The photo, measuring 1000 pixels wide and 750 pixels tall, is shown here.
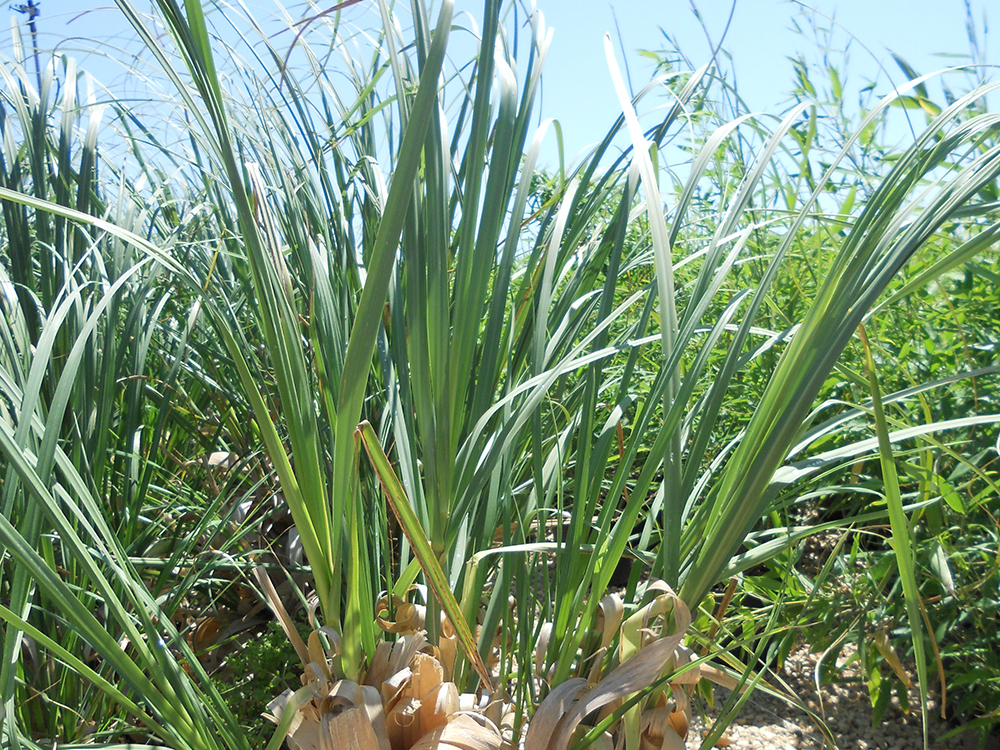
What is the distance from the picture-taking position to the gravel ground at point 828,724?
3.33 ft

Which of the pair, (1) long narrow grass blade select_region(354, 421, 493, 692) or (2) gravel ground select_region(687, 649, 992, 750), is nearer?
(1) long narrow grass blade select_region(354, 421, 493, 692)

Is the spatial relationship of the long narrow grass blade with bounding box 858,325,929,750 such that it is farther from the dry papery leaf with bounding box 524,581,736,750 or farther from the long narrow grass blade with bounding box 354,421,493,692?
the long narrow grass blade with bounding box 354,421,493,692

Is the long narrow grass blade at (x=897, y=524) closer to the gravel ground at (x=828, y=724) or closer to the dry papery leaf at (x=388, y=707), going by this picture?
the dry papery leaf at (x=388, y=707)

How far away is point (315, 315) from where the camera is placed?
66 centimetres

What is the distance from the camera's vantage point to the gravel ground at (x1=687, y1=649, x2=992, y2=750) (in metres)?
1.01

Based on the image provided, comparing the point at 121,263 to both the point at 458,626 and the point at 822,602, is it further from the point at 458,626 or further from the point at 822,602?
the point at 822,602

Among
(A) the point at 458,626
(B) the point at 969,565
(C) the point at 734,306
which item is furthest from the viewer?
(B) the point at 969,565

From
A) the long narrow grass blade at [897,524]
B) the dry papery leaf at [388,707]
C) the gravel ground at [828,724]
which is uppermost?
the long narrow grass blade at [897,524]

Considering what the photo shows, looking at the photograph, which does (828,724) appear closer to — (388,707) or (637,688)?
(637,688)

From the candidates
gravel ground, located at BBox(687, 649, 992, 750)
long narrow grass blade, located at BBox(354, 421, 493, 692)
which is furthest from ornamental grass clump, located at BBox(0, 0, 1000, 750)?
gravel ground, located at BBox(687, 649, 992, 750)

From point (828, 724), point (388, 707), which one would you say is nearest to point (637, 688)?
point (388, 707)

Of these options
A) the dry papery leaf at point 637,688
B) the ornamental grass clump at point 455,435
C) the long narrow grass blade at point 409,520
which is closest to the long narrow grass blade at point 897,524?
the ornamental grass clump at point 455,435

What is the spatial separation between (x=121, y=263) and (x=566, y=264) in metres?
0.64

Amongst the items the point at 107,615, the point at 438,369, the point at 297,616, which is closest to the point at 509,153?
the point at 438,369
